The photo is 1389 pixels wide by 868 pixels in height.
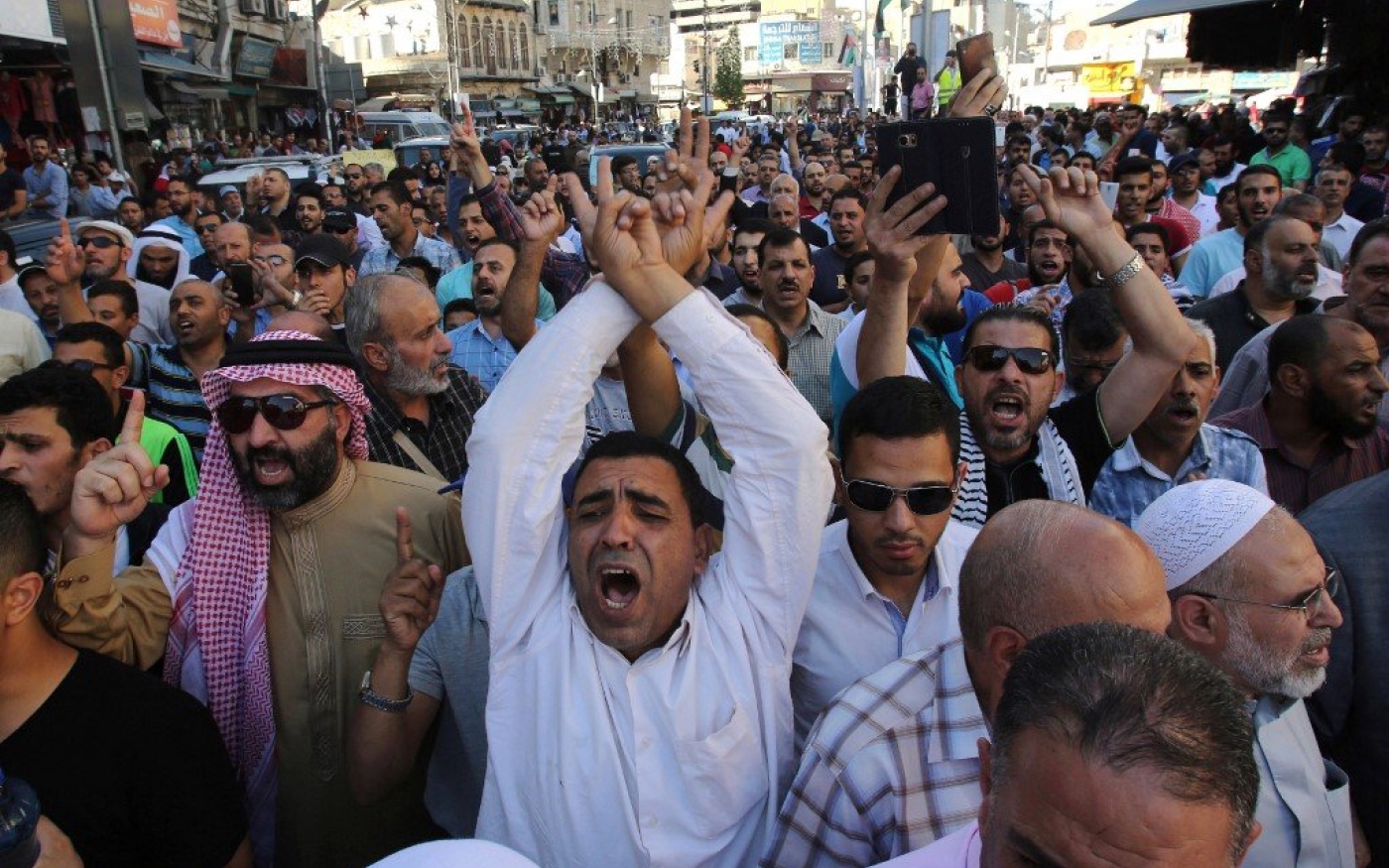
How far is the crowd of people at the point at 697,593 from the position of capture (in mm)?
1791

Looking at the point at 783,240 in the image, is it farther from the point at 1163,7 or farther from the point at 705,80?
the point at 705,80

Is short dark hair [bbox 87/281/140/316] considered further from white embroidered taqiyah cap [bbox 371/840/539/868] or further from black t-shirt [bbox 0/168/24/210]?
black t-shirt [bbox 0/168/24/210]

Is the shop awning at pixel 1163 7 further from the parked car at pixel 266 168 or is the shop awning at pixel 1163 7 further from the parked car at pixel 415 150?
the parked car at pixel 415 150

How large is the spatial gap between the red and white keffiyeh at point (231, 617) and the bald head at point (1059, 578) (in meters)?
1.68

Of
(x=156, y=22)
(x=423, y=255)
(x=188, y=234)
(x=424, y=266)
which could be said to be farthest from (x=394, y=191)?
(x=156, y=22)

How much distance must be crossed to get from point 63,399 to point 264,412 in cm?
63

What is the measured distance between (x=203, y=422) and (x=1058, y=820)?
4.18 m

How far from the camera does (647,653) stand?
2.02 meters

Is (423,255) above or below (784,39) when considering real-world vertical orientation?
below

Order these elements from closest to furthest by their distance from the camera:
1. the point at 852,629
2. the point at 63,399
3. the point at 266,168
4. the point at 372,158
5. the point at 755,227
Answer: the point at 852,629, the point at 63,399, the point at 755,227, the point at 266,168, the point at 372,158

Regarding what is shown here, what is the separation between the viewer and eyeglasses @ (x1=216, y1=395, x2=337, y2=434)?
2.51 metres

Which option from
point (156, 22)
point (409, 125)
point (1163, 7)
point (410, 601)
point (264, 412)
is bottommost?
point (410, 601)

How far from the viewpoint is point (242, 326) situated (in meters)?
5.58

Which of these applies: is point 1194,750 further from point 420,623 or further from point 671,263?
point 420,623
